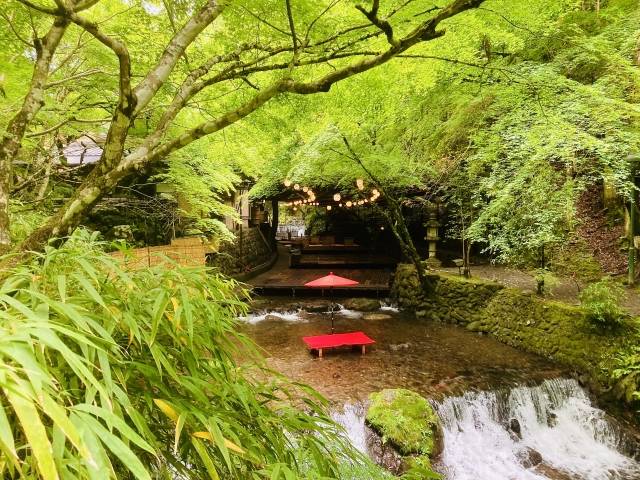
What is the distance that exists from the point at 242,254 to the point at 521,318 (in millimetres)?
13739

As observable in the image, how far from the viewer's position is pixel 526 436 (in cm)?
821

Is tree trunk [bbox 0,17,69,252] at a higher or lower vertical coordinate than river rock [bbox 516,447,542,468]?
higher

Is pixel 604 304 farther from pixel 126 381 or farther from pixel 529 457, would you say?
pixel 126 381

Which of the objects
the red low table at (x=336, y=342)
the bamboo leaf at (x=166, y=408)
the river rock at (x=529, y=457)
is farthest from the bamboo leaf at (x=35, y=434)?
the red low table at (x=336, y=342)

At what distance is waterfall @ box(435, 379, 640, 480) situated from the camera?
7.21 m

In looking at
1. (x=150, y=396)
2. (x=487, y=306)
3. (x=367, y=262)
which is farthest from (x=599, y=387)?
(x=367, y=262)

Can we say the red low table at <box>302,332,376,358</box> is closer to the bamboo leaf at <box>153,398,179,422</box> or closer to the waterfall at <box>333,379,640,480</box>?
the waterfall at <box>333,379,640,480</box>

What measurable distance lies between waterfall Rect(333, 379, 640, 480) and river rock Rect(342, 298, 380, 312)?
7.02 m

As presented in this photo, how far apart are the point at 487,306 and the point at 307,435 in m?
12.4

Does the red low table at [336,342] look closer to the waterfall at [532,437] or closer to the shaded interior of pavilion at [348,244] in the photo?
the waterfall at [532,437]

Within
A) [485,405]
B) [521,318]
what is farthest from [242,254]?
[485,405]

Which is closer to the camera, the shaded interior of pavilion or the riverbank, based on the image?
the riverbank

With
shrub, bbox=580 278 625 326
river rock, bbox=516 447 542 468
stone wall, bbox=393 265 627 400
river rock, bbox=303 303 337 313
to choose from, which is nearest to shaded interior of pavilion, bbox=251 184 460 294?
river rock, bbox=303 303 337 313

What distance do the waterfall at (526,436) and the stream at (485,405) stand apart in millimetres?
20
